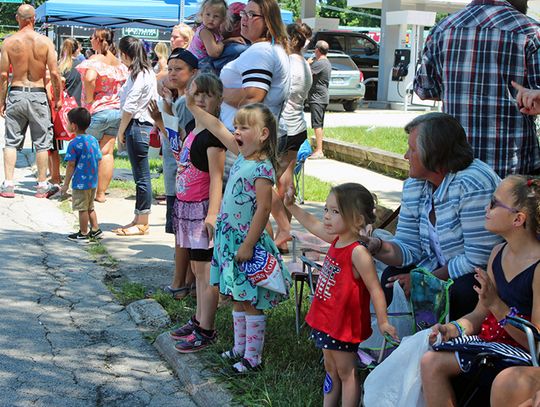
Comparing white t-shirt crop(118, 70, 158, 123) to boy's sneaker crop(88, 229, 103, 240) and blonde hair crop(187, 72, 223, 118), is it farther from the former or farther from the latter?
blonde hair crop(187, 72, 223, 118)

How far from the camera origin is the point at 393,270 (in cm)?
431

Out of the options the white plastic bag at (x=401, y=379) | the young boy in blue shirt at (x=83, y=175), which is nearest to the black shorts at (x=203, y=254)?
the white plastic bag at (x=401, y=379)

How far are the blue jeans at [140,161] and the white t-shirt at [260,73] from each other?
281cm

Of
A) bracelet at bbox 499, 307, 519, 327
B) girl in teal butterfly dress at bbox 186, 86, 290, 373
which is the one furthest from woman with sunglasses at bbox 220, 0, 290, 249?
bracelet at bbox 499, 307, 519, 327

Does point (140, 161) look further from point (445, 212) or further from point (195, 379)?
point (445, 212)

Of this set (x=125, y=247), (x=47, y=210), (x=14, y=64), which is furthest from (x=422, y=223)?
(x=14, y=64)

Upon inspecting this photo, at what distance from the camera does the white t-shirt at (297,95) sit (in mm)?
7926

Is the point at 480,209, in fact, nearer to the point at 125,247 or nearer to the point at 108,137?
the point at 125,247

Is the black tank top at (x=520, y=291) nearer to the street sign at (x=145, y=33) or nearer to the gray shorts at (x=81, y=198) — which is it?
the gray shorts at (x=81, y=198)

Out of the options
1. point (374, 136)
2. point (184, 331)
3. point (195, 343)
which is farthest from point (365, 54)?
point (195, 343)

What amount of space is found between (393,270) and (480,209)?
64 cm

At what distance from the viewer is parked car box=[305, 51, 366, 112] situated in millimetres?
22484

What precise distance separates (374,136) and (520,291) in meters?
12.4

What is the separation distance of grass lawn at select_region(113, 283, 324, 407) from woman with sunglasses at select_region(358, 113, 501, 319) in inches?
24.8
